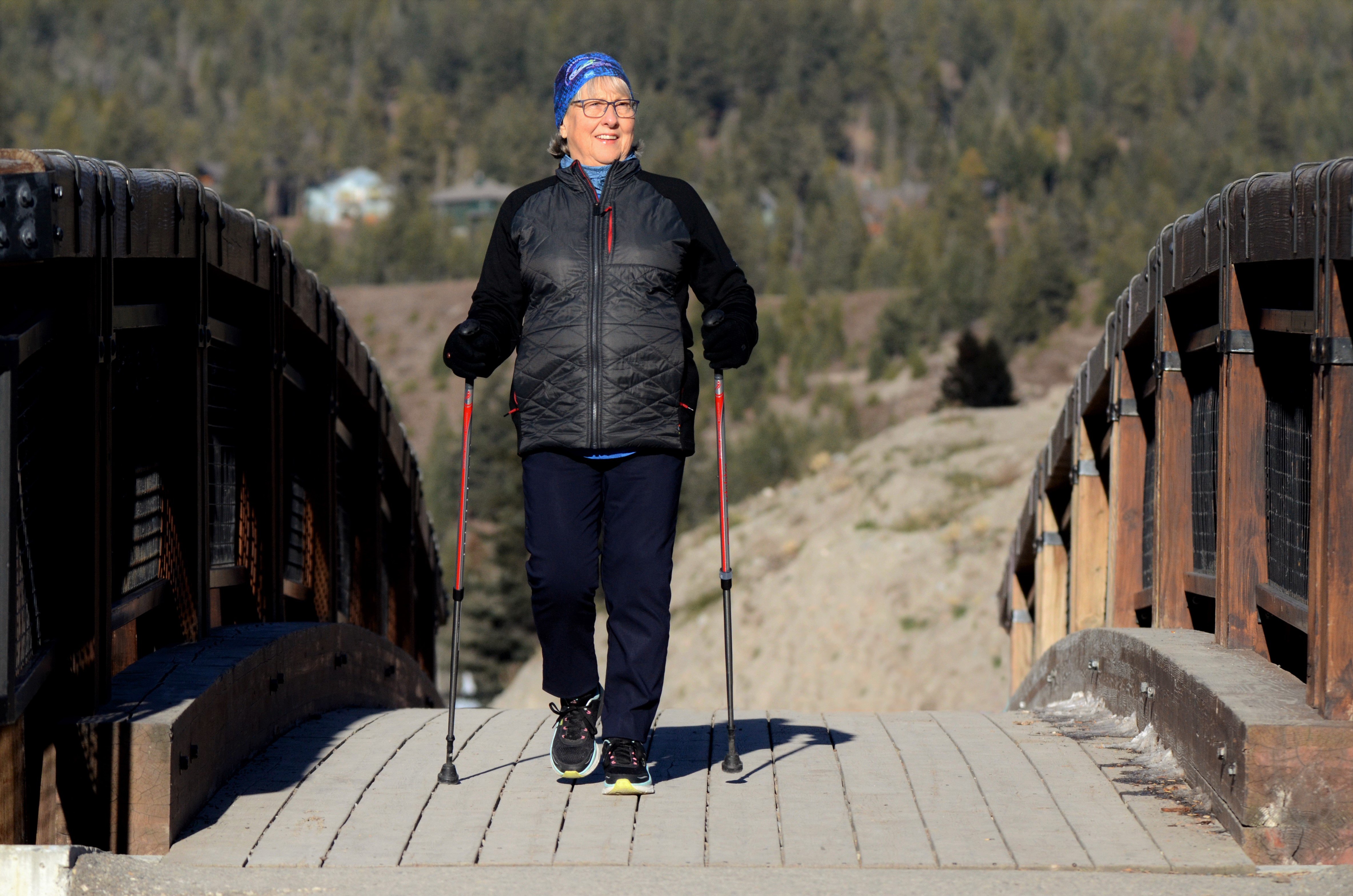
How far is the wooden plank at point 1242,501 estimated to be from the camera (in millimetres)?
5297

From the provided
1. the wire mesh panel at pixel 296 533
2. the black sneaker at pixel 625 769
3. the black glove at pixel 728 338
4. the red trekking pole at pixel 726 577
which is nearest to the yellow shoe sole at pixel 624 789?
the black sneaker at pixel 625 769

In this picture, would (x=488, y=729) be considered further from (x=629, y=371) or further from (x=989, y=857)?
(x=989, y=857)

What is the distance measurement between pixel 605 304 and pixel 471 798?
4.83ft

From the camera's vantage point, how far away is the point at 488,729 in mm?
5789

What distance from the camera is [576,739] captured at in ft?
15.8

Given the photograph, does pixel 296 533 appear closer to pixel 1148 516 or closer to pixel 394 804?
pixel 394 804

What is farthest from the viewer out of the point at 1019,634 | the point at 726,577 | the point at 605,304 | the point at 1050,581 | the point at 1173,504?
the point at 1019,634

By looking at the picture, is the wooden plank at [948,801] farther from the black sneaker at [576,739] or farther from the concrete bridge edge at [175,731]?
the concrete bridge edge at [175,731]

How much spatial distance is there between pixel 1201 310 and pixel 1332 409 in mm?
2501

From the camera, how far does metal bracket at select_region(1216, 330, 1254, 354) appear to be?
5.35 m

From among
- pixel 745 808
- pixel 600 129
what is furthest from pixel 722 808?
pixel 600 129

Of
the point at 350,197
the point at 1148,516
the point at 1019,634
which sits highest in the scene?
the point at 350,197

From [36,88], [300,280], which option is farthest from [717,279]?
[36,88]

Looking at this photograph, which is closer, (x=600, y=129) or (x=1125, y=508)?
(x=600, y=129)
